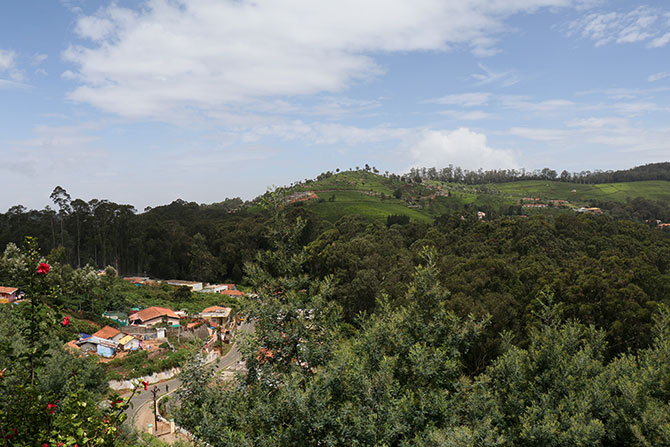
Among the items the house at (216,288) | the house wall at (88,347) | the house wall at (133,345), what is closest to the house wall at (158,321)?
the house wall at (133,345)

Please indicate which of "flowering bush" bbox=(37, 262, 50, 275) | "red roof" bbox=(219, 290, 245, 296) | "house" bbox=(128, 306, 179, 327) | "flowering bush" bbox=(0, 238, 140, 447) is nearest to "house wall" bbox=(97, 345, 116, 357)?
"house" bbox=(128, 306, 179, 327)

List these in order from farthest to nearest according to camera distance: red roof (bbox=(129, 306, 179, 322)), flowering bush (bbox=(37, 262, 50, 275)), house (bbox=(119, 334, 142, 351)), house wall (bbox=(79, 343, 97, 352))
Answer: red roof (bbox=(129, 306, 179, 322)) → house (bbox=(119, 334, 142, 351)) → house wall (bbox=(79, 343, 97, 352)) → flowering bush (bbox=(37, 262, 50, 275))

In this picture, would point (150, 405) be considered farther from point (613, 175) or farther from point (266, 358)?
point (613, 175)

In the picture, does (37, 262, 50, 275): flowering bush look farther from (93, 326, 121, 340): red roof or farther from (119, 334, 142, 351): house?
(93, 326, 121, 340): red roof

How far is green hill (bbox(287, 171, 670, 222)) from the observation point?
81188 mm

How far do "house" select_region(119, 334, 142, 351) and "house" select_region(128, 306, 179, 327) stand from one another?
428 centimetres

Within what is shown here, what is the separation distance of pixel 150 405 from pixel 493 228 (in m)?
32.9

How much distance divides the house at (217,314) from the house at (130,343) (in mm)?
8612

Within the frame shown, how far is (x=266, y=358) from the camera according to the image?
7.80 meters

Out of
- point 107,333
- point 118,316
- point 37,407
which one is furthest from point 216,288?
point 37,407

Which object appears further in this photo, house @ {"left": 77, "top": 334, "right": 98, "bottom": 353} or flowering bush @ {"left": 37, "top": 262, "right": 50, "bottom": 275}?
house @ {"left": 77, "top": 334, "right": 98, "bottom": 353}

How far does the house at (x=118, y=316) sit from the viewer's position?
34.6m

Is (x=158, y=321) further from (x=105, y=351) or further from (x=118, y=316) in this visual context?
(x=105, y=351)

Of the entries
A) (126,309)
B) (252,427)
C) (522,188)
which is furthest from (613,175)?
(252,427)
